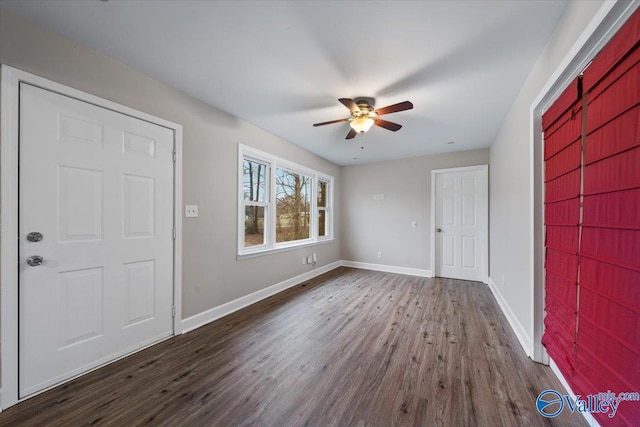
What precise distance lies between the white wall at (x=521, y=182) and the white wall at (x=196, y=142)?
297cm

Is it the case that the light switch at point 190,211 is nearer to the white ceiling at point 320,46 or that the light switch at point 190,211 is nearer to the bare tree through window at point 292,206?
the white ceiling at point 320,46

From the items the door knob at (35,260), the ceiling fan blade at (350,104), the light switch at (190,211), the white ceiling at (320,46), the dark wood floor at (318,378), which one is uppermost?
the white ceiling at (320,46)

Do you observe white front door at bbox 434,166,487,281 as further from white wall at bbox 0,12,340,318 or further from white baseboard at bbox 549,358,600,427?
white wall at bbox 0,12,340,318

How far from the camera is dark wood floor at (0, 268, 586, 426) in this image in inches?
55.9

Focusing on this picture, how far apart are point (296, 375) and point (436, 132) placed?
3513 millimetres

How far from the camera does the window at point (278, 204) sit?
129 inches

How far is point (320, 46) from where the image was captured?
1752 millimetres

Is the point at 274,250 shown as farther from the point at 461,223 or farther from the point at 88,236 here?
the point at 461,223

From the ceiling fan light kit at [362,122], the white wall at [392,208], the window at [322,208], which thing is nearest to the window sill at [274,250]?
the window at [322,208]

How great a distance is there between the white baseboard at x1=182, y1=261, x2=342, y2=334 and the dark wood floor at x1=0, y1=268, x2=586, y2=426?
0.30 ft

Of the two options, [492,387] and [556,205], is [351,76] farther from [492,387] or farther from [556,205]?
[492,387]

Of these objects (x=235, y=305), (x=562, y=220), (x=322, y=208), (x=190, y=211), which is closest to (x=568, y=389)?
(x=562, y=220)

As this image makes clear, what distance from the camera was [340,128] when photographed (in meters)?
3.34

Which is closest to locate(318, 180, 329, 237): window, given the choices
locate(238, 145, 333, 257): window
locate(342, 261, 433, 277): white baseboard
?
locate(238, 145, 333, 257): window
